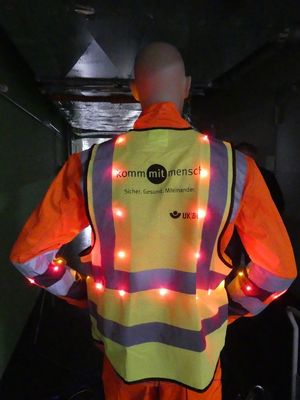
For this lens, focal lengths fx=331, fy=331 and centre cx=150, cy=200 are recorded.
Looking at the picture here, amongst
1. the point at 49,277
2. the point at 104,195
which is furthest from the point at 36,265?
the point at 104,195

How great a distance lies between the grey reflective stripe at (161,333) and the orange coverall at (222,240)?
133mm

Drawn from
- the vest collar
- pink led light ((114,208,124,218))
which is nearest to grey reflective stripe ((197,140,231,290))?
the vest collar

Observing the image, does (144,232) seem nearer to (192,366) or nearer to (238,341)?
(192,366)

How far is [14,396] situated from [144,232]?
179 cm

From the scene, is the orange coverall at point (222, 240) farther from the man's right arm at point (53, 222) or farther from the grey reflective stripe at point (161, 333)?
the grey reflective stripe at point (161, 333)

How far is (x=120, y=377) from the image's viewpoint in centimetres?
95

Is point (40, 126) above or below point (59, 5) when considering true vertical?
below

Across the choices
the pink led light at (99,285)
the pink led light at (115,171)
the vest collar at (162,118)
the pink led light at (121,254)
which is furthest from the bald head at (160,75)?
the pink led light at (99,285)

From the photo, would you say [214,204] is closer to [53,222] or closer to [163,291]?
[163,291]

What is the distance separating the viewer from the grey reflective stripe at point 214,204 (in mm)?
878

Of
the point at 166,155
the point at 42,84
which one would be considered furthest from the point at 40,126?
the point at 166,155

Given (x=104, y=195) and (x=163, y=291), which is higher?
(x=104, y=195)

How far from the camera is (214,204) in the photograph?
34.6 inches

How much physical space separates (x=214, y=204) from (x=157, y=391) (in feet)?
2.00
